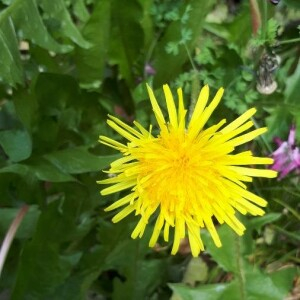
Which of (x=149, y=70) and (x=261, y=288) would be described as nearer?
(x=261, y=288)

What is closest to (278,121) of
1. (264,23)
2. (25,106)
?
(264,23)

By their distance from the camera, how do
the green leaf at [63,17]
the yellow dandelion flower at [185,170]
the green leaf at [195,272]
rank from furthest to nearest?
1. the green leaf at [195,272]
2. the green leaf at [63,17]
3. the yellow dandelion flower at [185,170]

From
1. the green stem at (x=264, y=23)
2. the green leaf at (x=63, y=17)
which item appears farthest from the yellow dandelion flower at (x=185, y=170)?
the green leaf at (x=63, y=17)

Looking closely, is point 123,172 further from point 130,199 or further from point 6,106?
point 6,106

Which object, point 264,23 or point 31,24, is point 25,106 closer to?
point 31,24

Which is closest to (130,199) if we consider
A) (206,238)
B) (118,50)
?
(206,238)

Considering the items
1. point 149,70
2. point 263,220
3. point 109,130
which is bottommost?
point 263,220

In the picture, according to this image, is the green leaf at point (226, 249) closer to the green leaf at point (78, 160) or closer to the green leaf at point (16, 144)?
the green leaf at point (78, 160)
